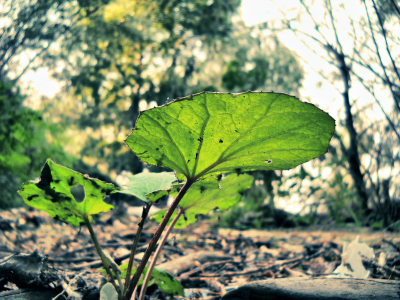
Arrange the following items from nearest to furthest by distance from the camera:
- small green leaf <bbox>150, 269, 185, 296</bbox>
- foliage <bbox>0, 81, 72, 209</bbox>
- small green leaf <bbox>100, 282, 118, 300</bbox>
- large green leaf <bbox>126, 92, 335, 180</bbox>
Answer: large green leaf <bbox>126, 92, 335, 180</bbox> < small green leaf <bbox>100, 282, 118, 300</bbox> < small green leaf <bbox>150, 269, 185, 296</bbox> < foliage <bbox>0, 81, 72, 209</bbox>

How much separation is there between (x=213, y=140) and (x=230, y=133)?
0.05 m

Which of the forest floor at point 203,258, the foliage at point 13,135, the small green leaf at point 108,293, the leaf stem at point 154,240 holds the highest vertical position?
the foliage at point 13,135

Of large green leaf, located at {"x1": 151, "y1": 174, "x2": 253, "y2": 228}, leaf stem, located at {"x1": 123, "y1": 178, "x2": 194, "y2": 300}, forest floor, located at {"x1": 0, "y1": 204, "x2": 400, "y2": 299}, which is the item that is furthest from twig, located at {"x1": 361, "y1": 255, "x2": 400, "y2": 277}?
leaf stem, located at {"x1": 123, "y1": 178, "x2": 194, "y2": 300}

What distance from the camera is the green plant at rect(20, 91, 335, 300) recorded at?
0.61 meters

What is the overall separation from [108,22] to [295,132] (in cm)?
702

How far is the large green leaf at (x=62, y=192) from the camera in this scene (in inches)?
30.6

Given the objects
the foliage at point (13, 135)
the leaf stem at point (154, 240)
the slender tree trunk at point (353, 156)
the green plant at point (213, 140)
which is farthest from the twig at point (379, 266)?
the foliage at point (13, 135)

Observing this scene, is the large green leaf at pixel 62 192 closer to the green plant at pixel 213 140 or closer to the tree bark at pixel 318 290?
the green plant at pixel 213 140

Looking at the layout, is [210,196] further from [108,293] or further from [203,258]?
[203,258]

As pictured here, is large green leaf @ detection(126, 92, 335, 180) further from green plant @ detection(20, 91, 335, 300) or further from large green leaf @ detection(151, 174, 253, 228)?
large green leaf @ detection(151, 174, 253, 228)

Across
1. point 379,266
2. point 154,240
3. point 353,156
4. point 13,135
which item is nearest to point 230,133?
point 154,240

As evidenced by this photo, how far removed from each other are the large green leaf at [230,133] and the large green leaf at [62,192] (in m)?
0.22

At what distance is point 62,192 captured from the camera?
0.81 meters

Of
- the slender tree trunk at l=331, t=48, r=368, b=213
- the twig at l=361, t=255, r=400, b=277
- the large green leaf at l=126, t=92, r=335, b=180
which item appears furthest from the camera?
the slender tree trunk at l=331, t=48, r=368, b=213
